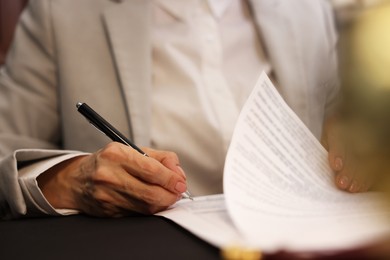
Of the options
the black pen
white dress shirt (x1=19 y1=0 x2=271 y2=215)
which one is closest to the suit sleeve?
white dress shirt (x1=19 y1=0 x2=271 y2=215)

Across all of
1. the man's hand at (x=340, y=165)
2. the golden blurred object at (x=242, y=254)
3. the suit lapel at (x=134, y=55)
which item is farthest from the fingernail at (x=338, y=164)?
the suit lapel at (x=134, y=55)

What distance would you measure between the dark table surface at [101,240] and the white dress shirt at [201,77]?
26 cm

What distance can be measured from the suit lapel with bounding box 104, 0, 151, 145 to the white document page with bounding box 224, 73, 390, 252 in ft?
1.00

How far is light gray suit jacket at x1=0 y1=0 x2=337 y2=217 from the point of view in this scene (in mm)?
642

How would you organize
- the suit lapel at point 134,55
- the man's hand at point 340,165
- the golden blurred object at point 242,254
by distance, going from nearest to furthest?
the golden blurred object at point 242,254, the man's hand at point 340,165, the suit lapel at point 134,55

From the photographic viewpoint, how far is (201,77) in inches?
→ 26.1

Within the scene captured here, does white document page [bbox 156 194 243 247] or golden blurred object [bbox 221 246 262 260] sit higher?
white document page [bbox 156 194 243 247]

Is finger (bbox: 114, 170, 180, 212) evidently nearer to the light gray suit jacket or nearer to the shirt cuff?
the shirt cuff

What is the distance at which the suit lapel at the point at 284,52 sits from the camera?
0.69m

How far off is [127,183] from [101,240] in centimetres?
8

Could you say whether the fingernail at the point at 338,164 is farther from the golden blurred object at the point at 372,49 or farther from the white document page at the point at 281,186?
the golden blurred object at the point at 372,49

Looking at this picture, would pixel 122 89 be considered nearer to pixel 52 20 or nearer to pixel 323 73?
pixel 52 20

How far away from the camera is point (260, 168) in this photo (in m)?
0.31

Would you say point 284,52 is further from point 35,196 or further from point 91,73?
point 35,196
